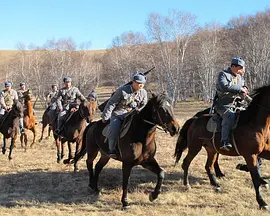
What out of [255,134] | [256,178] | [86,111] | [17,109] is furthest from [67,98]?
A: [256,178]

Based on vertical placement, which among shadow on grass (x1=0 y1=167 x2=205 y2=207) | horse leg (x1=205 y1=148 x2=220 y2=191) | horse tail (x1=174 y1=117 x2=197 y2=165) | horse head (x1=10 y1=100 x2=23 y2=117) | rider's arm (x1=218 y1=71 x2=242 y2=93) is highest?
rider's arm (x1=218 y1=71 x2=242 y2=93)

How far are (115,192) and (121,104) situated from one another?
2.01 metres

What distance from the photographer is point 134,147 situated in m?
6.64

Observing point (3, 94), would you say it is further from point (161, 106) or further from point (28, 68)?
point (28, 68)

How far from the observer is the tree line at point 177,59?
4297 cm

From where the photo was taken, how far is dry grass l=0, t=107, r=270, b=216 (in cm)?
669

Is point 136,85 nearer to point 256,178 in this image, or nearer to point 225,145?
point 225,145

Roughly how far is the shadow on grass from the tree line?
3118cm

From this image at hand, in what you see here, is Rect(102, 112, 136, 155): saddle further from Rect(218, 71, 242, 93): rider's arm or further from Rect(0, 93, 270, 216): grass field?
Rect(218, 71, 242, 93): rider's arm

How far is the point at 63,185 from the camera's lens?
27.6 ft

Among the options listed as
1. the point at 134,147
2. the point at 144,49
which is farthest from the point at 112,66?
the point at 134,147

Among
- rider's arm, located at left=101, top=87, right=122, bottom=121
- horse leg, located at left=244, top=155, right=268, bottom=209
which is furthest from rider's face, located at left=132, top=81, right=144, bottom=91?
horse leg, located at left=244, top=155, right=268, bottom=209

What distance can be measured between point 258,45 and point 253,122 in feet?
126

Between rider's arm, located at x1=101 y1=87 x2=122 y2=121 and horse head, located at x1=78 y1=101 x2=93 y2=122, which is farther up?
rider's arm, located at x1=101 y1=87 x2=122 y2=121
